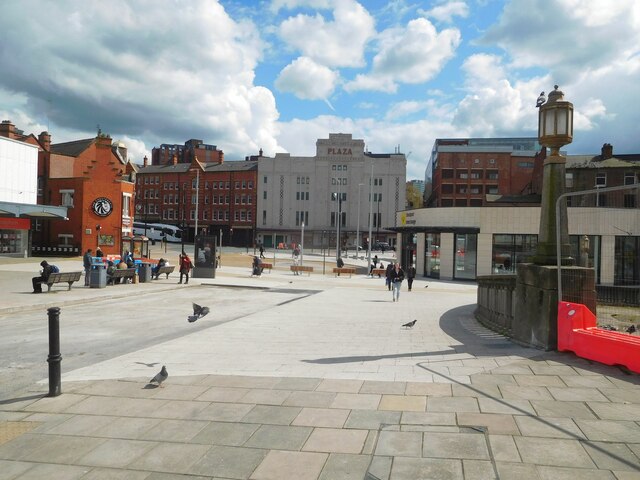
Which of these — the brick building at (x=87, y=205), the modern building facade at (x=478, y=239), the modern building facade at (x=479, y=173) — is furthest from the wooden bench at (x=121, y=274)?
the modern building facade at (x=479, y=173)

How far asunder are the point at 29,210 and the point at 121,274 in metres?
19.0

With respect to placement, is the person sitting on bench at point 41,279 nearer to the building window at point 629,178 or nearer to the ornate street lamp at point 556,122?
the ornate street lamp at point 556,122

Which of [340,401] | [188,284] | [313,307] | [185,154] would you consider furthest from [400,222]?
[185,154]

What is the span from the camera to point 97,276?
69.8 ft

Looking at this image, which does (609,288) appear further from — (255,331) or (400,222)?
(400,222)

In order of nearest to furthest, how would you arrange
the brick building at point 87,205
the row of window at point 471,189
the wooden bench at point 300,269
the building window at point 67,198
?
the wooden bench at point 300,269 < the brick building at point 87,205 < the building window at point 67,198 < the row of window at point 471,189

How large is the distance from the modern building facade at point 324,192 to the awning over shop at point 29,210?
45697 mm

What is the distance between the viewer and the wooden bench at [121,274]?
2269cm

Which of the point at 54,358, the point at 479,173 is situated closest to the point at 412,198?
the point at 479,173

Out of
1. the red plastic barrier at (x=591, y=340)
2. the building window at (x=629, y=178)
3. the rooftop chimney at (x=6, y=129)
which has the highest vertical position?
the rooftop chimney at (x=6, y=129)

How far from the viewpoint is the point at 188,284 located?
24734 mm

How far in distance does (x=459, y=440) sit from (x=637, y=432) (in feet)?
6.02

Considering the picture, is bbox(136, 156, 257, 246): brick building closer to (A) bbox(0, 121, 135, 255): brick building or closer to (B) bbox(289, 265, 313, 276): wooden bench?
(A) bbox(0, 121, 135, 255): brick building

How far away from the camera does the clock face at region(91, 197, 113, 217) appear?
151ft
